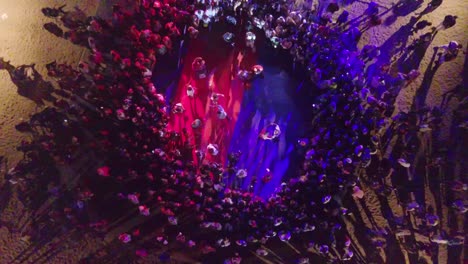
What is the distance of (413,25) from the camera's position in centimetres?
429

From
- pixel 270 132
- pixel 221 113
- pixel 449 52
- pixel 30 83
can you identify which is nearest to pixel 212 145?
pixel 221 113

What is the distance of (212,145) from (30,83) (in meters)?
1.75

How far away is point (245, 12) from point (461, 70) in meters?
2.20

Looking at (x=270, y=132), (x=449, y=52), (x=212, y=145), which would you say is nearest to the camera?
(x=212, y=145)

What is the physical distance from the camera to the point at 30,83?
3.88 m

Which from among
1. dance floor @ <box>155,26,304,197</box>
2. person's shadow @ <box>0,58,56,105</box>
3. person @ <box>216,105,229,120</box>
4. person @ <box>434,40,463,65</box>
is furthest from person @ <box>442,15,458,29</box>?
person's shadow @ <box>0,58,56,105</box>

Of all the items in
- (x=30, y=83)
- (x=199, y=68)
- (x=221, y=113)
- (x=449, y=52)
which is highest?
(x=449, y=52)

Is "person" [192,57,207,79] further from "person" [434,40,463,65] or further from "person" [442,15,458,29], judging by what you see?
"person" [442,15,458,29]

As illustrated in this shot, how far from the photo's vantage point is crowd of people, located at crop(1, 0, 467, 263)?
141 inches

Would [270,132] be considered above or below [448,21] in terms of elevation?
below

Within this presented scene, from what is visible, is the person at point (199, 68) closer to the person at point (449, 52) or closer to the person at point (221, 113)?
the person at point (221, 113)

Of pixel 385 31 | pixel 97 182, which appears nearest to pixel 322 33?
pixel 385 31

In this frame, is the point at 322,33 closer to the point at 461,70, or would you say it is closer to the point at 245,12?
the point at 245,12

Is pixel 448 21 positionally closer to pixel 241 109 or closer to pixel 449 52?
pixel 449 52
